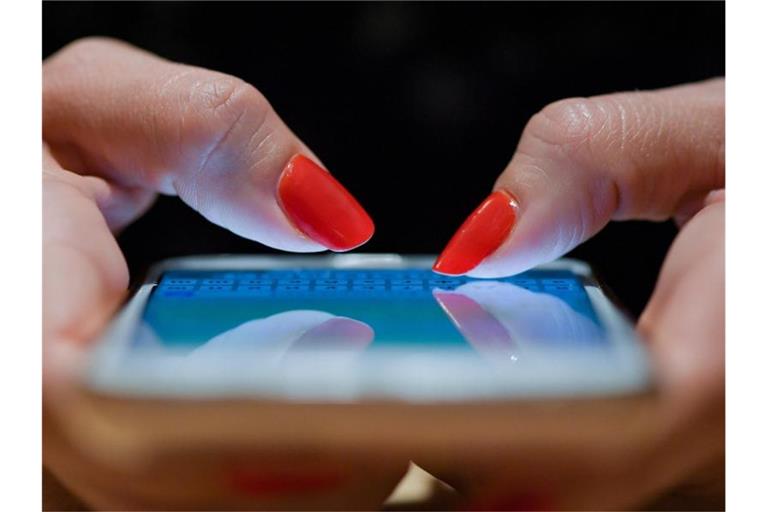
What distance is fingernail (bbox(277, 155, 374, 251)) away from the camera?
48cm

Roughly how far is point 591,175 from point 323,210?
158 mm

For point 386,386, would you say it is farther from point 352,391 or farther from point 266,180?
point 266,180

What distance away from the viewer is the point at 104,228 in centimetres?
47

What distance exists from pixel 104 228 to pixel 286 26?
17cm

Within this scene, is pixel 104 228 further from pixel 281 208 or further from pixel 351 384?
pixel 351 384

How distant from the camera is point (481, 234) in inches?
18.7

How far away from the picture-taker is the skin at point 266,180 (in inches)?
14.8

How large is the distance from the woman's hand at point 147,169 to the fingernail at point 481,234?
0.17ft

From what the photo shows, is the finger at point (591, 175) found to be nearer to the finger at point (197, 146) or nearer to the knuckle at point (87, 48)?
the finger at point (197, 146)

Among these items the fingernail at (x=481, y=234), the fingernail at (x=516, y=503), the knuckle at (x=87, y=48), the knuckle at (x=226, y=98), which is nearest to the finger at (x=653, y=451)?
the fingernail at (x=516, y=503)

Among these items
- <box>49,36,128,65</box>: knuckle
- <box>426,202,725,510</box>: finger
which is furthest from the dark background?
<box>426,202,725,510</box>: finger

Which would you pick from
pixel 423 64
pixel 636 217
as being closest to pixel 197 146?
pixel 423 64

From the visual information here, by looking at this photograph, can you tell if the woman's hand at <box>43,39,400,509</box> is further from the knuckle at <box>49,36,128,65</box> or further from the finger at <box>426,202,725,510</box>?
the finger at <box>426,202,725,510</box>

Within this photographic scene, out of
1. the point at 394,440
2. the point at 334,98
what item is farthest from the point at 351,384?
the point at 334,98
